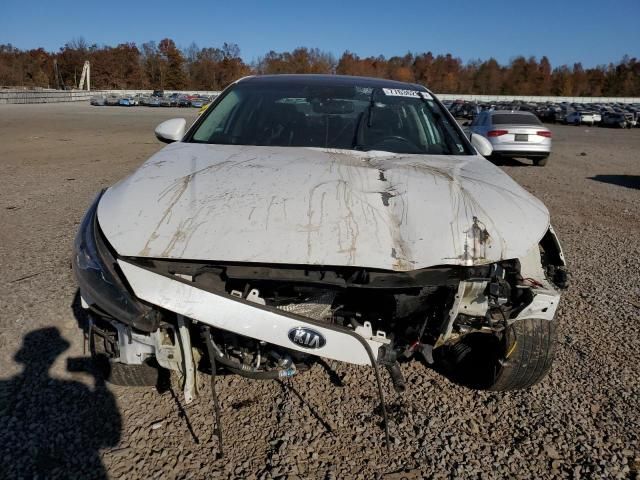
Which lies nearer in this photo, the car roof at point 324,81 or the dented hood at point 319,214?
the dented hood at point 319,214

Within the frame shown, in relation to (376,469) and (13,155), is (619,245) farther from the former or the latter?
(13,155)

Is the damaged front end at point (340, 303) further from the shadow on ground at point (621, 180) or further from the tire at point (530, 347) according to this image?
the shadow on ground at point (621, 180)

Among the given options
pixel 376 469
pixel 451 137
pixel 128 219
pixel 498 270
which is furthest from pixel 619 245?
pixel 128 219

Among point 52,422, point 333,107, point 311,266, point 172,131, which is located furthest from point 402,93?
point 52,422

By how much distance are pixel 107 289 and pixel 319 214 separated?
3.01ft

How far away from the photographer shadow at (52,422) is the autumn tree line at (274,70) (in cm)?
9521

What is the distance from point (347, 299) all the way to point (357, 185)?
1.76ft

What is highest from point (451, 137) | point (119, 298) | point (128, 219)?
point (451, 137)

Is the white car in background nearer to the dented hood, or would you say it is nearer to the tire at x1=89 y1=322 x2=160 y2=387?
the dented hood

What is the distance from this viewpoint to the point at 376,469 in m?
2.19

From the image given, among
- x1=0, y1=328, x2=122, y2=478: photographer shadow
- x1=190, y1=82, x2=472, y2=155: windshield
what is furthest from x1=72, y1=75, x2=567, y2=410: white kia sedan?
x1=190, y1=82, x2=472, y2=155: windshield

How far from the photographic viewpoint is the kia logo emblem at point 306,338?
2014 mm

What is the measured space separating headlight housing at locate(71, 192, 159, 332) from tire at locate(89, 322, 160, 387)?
0.33 m

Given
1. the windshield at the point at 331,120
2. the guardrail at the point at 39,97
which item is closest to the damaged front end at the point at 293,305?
the windshield at the point at 331,120
